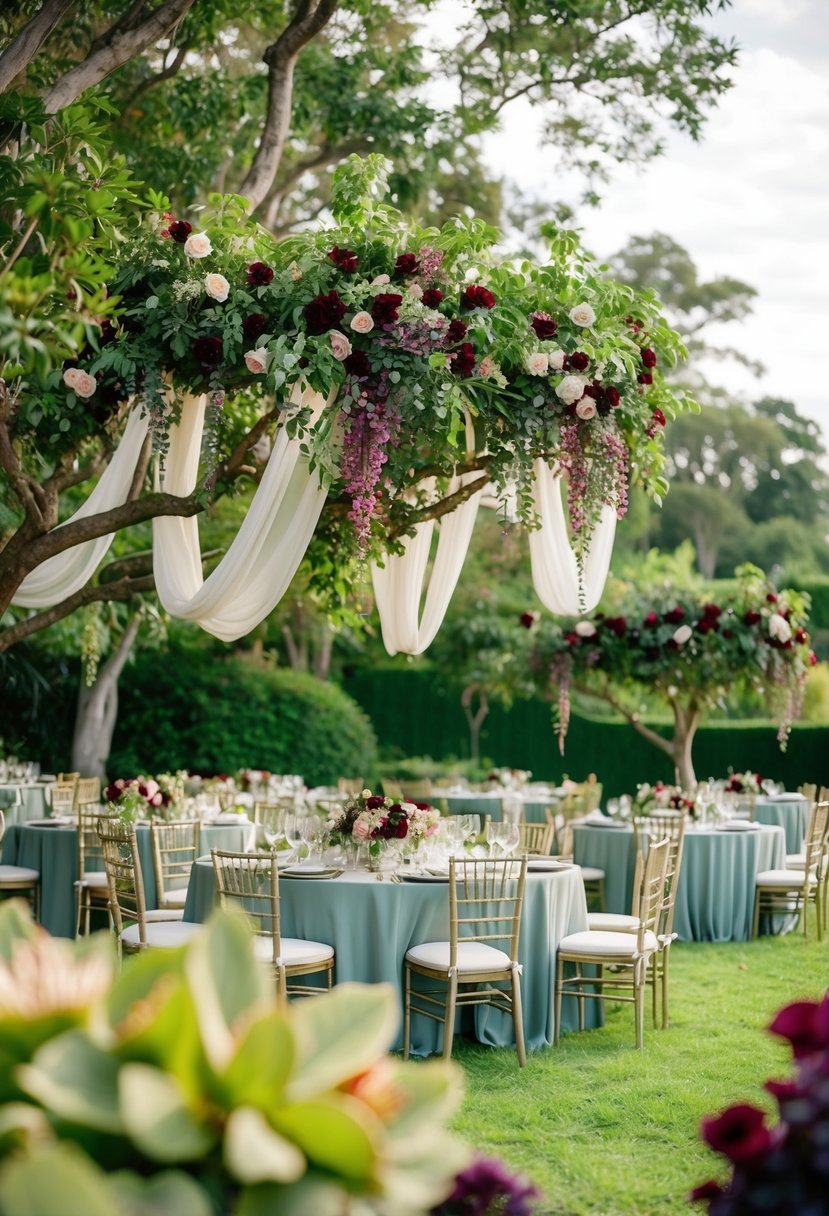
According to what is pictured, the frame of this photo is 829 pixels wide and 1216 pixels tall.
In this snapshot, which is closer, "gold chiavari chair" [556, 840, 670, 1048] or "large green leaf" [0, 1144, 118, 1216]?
"large green leaf" [0, 1144, 118, 1216]

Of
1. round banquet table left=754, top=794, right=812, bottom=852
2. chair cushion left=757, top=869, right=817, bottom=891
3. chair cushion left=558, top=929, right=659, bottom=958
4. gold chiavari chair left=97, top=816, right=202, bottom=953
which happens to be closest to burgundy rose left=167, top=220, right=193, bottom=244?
gold chiavari chair left=97, top=816, right=202, bottom=953

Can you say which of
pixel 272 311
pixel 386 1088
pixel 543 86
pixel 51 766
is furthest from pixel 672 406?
pixel 51 766

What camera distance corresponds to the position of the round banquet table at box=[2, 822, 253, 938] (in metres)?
8.04

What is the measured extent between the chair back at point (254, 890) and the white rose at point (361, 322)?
7.58 ft

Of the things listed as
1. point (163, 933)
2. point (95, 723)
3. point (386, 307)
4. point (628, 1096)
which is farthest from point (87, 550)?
point (95, 723)

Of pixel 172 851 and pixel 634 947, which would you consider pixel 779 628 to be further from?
pixel 172 851

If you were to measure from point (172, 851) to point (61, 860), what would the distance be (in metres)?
1.16

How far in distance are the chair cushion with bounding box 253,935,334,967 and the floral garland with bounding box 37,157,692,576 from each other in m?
1.84

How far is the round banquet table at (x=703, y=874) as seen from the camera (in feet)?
28.9

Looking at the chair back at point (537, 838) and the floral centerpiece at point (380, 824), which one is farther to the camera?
the chair back at point (537, 838)

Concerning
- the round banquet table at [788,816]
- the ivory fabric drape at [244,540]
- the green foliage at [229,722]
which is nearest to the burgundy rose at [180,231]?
the ivory fabric drape at [244,540]

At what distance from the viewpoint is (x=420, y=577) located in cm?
706

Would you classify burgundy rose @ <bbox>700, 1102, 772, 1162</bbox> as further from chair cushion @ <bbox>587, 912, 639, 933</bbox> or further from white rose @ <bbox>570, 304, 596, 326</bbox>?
chair cushion @ <bbox>587, 912, 639, 933</bbox>

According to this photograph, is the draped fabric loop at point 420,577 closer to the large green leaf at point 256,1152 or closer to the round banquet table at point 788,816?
the round banquet table at point 788,816
